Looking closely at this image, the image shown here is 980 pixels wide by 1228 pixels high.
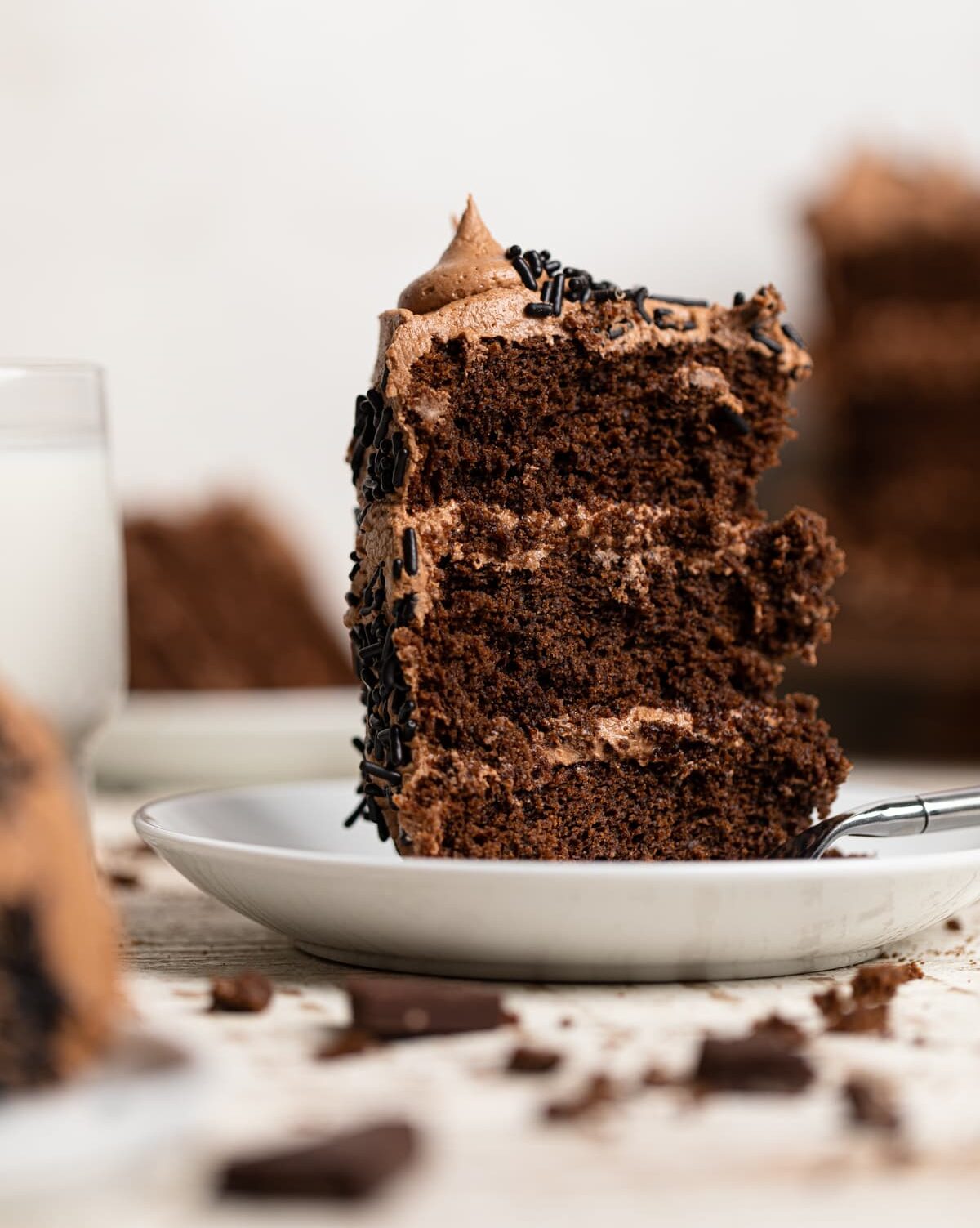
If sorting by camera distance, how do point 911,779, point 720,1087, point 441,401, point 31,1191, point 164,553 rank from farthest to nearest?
point 164,553 → point 911,779 → point 441,401 → point 720,1087 → point 31,1191

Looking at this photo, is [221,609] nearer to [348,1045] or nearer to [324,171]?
[324,171]

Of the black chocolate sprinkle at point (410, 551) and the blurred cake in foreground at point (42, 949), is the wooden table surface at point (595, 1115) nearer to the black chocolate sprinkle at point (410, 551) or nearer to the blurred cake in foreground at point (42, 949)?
the blurred cake in foreground at point (42, 949)

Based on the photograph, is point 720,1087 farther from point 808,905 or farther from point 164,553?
point 164,553

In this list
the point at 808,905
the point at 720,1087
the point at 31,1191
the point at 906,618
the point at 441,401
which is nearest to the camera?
the point at 31,1191

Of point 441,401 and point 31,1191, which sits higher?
point 441,401

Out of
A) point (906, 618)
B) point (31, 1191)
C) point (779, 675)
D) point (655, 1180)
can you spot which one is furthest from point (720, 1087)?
point (906, 618)

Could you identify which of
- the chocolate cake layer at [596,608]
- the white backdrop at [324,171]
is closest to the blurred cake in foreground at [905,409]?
the white backdrop at [324,171]

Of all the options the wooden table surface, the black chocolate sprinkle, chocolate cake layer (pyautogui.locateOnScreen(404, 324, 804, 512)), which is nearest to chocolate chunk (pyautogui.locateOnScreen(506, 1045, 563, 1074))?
the wooden table surface
